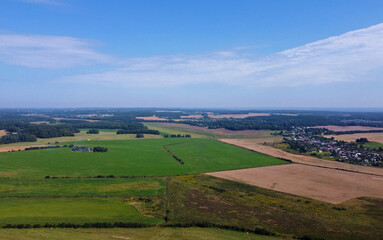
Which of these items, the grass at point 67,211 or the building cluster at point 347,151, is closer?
the grass at point 67,211

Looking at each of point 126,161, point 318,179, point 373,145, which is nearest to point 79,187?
point 126,161

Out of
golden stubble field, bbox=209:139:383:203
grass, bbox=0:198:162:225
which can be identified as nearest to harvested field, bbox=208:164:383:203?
golden stubble field, bbox=209:139:383:203

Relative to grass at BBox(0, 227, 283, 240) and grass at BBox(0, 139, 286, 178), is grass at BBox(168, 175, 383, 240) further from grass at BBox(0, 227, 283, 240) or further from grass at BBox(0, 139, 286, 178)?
grass at BBox(0, 139, 286, 178)

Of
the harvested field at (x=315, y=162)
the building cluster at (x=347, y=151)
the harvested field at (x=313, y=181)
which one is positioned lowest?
the harvested field at (x=313, y=181)

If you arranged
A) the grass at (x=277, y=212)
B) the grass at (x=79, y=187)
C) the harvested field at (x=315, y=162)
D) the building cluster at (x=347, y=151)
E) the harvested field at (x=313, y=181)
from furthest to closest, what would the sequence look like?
the building cluster at (x=347, y=151)
the harvested field at (x=315, y=162)
the harvested field at (x=313, y=181)
the grass at (x=79, y=187)
the grass at (x=277, y=212)

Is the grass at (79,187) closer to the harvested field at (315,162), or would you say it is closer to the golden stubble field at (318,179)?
the golden stubble field at (318,179)

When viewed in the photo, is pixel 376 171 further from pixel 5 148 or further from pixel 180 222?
pixel 5 148

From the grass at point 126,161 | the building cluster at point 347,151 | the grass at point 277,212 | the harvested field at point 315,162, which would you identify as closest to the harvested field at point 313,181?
the grass at point 277,212

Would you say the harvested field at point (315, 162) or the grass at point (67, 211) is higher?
the harvested field at point (315, 162)

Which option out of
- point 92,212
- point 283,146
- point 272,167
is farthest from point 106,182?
point 283,146

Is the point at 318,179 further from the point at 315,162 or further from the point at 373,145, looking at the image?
the point at 373,145
